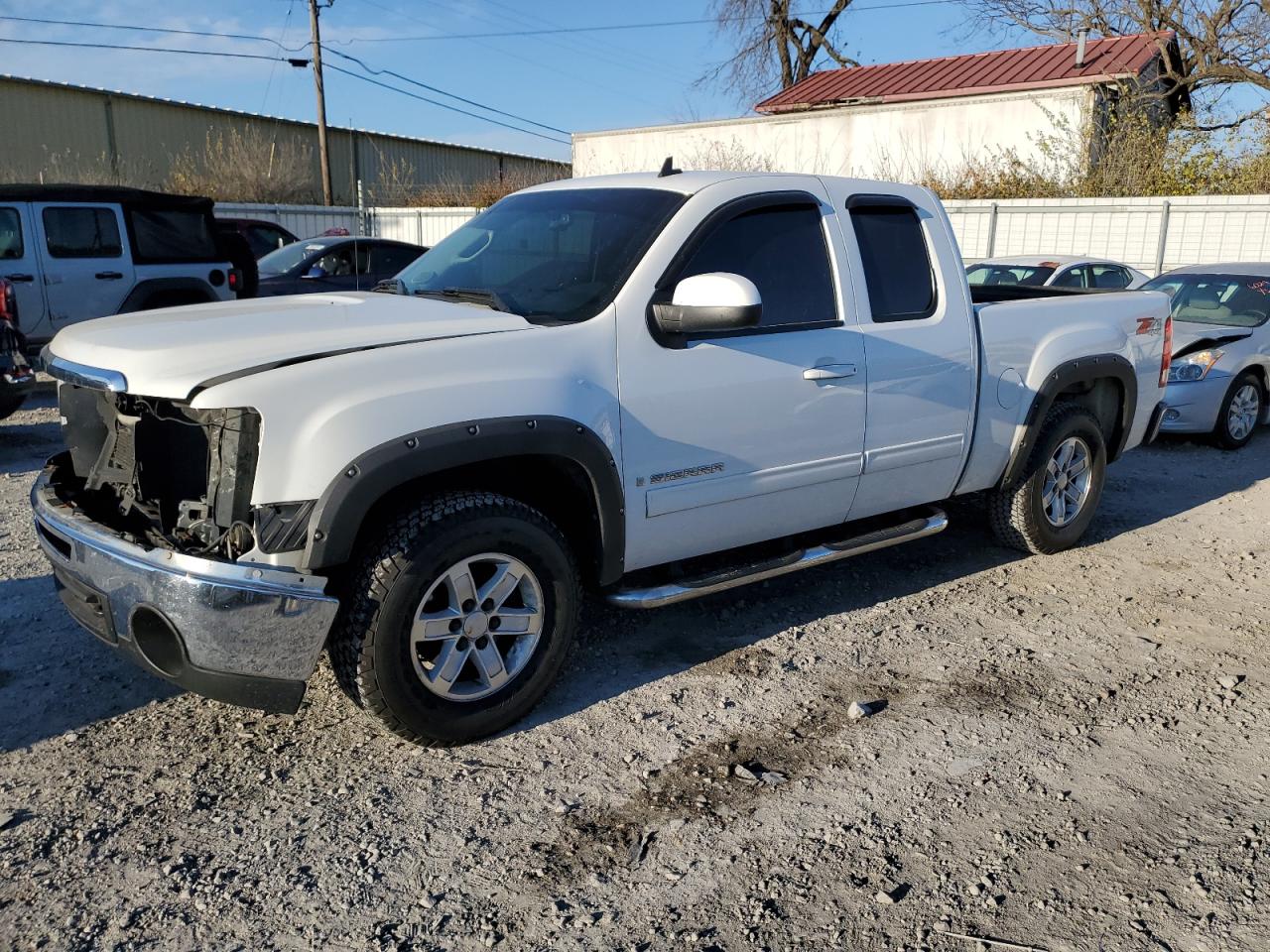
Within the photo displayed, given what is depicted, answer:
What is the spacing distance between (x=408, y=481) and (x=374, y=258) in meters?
10.8

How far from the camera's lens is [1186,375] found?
9.05 m

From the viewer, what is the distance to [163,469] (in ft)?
11.6

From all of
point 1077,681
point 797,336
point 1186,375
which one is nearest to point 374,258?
point 1186,375

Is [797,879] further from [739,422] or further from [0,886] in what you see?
[0,886]

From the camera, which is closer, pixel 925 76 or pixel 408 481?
pixel 408 481

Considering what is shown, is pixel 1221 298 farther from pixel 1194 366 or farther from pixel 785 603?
pixel 785 603

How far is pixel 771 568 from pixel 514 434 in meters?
1.42

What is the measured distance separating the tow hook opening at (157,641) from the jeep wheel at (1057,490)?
165 inches

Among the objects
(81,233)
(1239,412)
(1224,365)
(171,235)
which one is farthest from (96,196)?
(1239,412)

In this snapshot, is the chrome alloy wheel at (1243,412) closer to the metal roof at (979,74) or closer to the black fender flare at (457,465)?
the black fender flare at (457,465)

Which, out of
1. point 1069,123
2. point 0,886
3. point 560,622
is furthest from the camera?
point 1069,123

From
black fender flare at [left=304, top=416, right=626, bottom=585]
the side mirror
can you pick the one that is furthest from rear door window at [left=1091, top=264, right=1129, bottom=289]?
black fender flare at [left=304, top=416, right=626, bottom=585]

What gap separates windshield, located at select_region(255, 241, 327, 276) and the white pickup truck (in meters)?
8.81

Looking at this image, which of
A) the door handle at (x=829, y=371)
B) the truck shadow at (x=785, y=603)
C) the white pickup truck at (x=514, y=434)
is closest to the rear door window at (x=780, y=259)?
the white pickup truck at (x=514, y=434)
